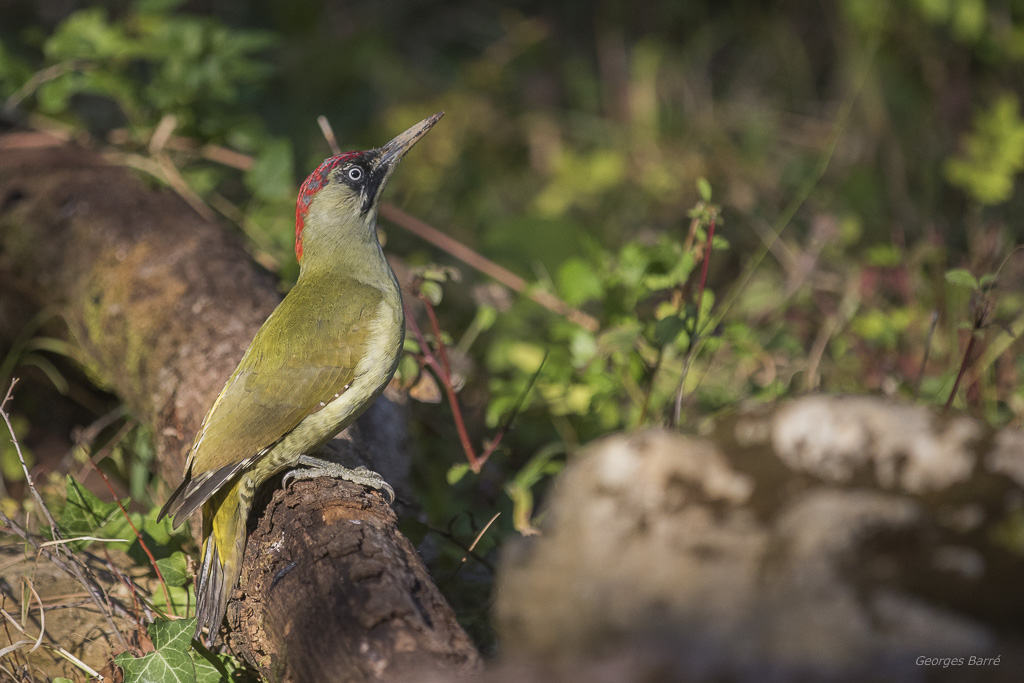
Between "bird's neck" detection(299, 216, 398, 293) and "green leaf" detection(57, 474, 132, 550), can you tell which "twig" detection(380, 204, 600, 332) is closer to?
"bird's neck" detection(299, 216, 398, 293)

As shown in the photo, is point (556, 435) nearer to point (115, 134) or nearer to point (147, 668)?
point (147, 668)

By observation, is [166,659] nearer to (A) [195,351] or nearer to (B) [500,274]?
(A) [195,351]

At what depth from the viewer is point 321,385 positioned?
2.74 metres

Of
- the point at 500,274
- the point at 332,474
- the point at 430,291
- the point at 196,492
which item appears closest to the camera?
the point at 196,492

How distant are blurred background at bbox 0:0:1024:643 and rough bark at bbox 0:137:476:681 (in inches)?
11.9

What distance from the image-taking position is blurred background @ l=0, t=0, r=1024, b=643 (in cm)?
366

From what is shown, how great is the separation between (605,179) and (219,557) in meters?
4.28

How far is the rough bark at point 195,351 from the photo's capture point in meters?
1.99

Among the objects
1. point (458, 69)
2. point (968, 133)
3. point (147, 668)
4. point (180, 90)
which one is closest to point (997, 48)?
point (968, 133)

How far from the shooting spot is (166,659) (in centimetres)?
230

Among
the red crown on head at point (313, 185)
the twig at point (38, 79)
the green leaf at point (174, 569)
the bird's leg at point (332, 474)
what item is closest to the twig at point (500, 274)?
the red crown on head at point (313, 185)

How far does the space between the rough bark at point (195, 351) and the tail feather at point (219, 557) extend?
6 cm

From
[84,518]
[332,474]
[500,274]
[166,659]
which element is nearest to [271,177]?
[500,274]

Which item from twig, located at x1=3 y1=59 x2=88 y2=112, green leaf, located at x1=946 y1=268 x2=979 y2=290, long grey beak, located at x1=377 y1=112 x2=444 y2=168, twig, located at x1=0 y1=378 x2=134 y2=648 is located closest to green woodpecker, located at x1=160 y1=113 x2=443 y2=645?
twig, located at x1=0 y1=378 x2=134 y2=648
